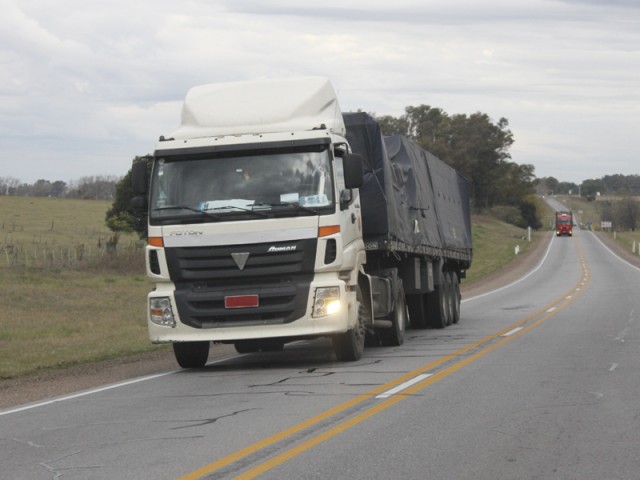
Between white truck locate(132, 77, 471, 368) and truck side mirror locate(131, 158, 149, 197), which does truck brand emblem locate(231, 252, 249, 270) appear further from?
truck side mirror locate(131, 158, 149, 197)

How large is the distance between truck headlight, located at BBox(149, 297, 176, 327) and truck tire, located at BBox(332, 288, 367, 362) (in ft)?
7.38

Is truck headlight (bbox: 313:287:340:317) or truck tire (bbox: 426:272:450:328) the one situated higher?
truck headlight (bbox: 313:287:340:317)

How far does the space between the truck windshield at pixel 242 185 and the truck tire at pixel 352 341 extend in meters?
1.84

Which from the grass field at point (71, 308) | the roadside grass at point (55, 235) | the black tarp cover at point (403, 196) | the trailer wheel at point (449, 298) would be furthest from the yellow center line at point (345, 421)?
the roadside grass at point (55, 235)

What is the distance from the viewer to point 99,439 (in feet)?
28.7

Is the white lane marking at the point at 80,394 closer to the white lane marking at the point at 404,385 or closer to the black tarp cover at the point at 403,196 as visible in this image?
the white lane marking at the point at 404,385

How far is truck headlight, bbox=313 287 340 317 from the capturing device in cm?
1332

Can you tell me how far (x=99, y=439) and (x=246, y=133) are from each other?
5.97 meters

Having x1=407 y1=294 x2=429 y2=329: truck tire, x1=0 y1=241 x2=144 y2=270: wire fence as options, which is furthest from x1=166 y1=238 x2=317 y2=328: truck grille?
x1=0 y1=241 x2=144 y2=270: wire fence

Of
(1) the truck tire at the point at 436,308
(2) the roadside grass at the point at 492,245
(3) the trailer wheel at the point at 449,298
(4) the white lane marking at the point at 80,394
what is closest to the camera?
(4) the white lane marking at the point at 80,394

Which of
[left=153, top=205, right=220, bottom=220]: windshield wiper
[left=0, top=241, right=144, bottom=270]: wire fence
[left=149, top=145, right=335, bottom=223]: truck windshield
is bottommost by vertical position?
[left=0, top=241, right=144, bottom=270]: wire fence

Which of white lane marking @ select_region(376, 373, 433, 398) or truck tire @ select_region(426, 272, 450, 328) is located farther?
truck tire @ select_region(426, 272, 450, 328)

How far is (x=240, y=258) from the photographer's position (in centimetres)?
1319

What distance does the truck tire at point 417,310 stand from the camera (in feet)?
72.3
